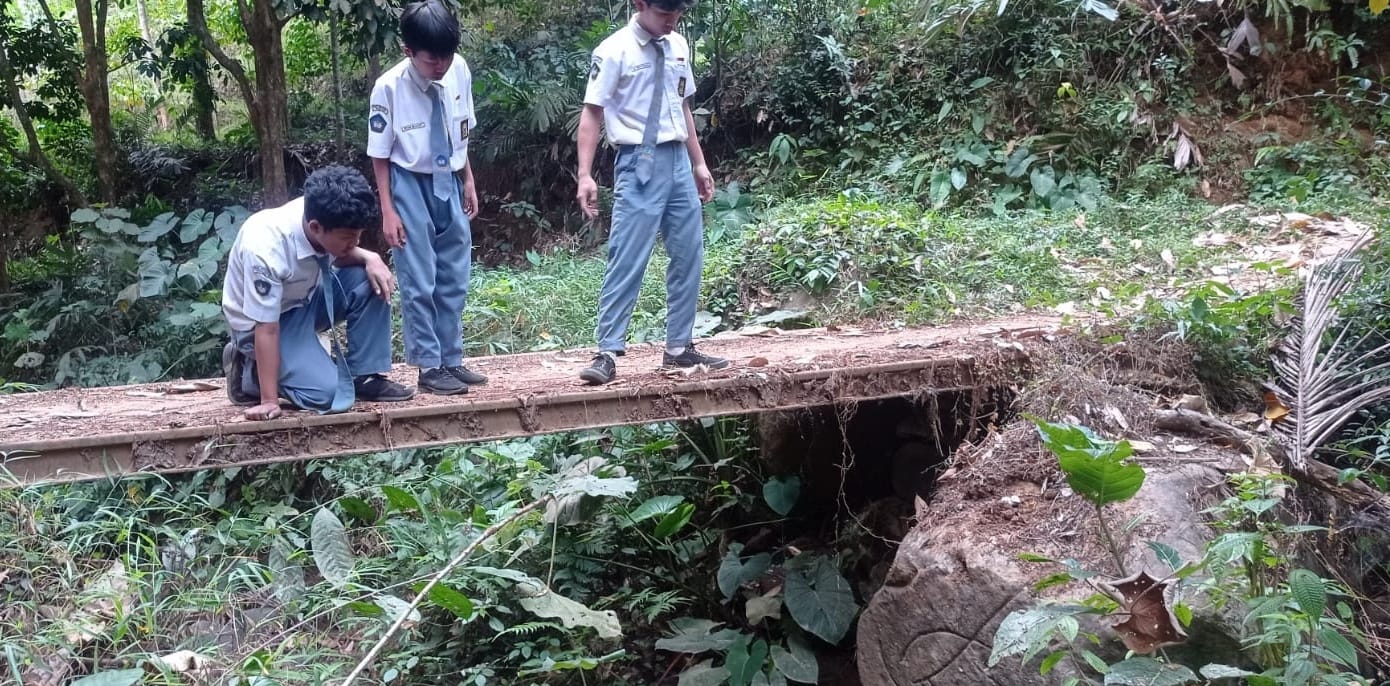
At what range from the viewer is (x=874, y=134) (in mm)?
10258

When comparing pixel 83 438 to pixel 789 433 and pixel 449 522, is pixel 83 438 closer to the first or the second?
pixel 449 522

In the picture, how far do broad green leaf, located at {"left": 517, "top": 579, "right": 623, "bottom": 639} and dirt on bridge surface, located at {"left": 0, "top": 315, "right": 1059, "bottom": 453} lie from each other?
36.9 inches

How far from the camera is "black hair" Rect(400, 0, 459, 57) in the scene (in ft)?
11.9

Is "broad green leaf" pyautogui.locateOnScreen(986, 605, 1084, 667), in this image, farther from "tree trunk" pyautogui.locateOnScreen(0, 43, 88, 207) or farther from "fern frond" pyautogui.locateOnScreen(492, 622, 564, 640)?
"tree trunk" pyautogui.locateOnScreen(0, 43, 88, 207)

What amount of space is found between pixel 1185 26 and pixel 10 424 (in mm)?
9559

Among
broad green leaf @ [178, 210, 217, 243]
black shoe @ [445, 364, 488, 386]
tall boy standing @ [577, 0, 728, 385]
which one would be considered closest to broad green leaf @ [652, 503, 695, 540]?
tall boy standing @ [577, 0, 728, 385]

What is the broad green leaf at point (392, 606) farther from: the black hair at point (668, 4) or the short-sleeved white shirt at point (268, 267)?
the black hair at point (668, 4)

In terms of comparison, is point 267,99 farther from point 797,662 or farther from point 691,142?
point 797,662

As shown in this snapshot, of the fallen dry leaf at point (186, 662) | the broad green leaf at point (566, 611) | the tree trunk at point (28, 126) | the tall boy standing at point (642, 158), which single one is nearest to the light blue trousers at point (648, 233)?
the tall boy standing at point (642, 158)

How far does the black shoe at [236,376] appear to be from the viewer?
3.73 m

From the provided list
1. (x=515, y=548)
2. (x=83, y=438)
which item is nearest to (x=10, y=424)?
(x=83, y=438)

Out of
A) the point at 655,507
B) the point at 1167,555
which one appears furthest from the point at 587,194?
the point at 1167,555

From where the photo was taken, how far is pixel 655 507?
513 centimetres

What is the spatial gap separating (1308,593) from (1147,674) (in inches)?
19.0
